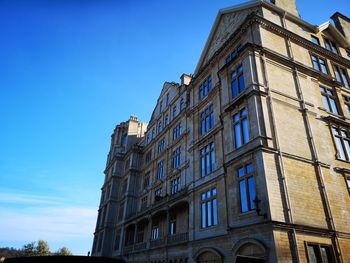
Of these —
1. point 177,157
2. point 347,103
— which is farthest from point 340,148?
point 177,157

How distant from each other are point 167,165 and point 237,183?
16208mm

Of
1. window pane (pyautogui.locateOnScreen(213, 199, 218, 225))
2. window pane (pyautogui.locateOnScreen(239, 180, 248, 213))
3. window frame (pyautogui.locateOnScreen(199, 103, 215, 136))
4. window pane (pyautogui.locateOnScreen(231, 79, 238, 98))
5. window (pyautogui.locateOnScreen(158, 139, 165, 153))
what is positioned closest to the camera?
window pane (pyautogui.locateOnScreen(239, 180, 248, 213))

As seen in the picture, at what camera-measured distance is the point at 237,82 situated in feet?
66.6

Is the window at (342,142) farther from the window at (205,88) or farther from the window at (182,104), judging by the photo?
the window at (182,104)

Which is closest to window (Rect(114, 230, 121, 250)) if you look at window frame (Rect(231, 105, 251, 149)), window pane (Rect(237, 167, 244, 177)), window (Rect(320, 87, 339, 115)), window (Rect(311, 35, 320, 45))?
window pane (Rect(237, 167, 244, 177))

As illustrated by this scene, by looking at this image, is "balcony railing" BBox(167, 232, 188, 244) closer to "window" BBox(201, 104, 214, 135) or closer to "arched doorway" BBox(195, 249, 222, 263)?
"arched doorway" BBox(195, 249, 222, 263)

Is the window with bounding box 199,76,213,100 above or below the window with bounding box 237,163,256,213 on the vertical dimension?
above

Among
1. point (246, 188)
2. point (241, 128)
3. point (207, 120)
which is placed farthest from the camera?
point (207, 120)

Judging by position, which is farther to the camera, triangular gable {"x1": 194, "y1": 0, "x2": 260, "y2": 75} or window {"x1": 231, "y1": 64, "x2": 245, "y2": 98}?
triangular gable {"x1": 194, "y1": 0, "x2": 260, "y2": 75}

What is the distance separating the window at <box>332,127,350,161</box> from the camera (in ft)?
A: 64.9

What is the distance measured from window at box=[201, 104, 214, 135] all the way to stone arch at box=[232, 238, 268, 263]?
10.7m

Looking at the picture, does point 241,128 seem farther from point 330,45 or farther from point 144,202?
point 144,202

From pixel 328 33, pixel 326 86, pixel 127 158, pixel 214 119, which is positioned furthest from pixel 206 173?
pixel 127 158

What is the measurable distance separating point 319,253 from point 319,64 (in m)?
16.6
